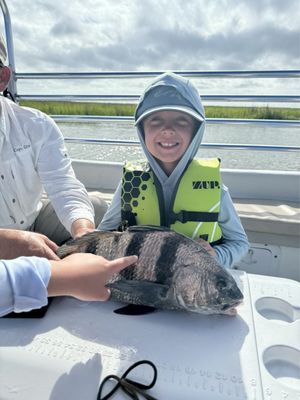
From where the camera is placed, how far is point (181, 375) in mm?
978

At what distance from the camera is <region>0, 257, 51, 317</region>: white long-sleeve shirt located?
3.12 feet

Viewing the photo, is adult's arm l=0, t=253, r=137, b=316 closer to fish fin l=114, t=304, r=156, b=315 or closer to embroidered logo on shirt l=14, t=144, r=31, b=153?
fish fin l=114, t=304, r=156, b=315

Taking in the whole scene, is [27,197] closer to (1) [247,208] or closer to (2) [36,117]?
(2) [36,117]

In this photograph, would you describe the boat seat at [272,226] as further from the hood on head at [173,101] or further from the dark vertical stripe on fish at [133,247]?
the dark vertical stripe on fish at [133,247]

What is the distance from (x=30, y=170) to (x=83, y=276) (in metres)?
1.35

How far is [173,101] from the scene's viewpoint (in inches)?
70.6

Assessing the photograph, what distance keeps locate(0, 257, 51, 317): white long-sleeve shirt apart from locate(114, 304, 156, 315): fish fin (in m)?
0.34

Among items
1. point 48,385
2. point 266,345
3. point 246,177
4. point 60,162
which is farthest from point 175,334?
point 246,177

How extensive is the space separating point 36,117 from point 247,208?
5.71ft

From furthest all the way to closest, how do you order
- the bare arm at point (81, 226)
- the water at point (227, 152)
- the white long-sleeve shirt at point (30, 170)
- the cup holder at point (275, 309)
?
the water at point (227, 152), the white long-sleeve shirt at point (30, 170), the bare arm at point (81, 226), the cup holder at point (275, 309)

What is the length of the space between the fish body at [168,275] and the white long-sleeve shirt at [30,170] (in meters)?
0.70

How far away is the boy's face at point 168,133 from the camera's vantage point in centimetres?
180

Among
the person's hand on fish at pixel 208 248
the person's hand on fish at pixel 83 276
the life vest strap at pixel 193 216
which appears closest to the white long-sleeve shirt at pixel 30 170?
the life vest strap at pixel 193 216

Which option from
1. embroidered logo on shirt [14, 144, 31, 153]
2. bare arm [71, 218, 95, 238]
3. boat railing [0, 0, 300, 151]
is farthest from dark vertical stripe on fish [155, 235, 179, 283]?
boat railing [0, 0, 300, 151]
